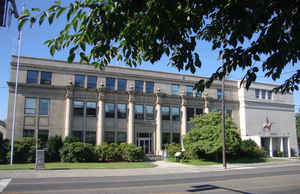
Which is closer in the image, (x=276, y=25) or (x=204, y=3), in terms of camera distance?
(x=276, y=25)

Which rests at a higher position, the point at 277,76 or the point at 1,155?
the point at 277,76

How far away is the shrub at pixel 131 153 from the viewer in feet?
96.9

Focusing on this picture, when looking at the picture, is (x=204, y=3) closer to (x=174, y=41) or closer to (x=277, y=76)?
(x=174, y=41)

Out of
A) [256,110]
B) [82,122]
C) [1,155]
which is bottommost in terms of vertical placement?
[1,155]

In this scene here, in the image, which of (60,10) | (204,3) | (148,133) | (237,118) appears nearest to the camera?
(60,10)

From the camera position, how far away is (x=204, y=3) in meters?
4.53

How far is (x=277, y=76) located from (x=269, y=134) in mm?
44120

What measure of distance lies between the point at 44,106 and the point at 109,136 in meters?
9.21

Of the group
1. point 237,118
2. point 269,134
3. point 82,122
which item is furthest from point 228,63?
point 269,134

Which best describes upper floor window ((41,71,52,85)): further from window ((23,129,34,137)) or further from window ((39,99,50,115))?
window ((23,129,34,137))

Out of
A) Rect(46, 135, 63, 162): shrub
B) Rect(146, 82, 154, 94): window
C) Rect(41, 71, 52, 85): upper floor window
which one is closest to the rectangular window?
Rect(146, 82, 154, 94): window

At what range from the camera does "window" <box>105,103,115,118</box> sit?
34.1 m

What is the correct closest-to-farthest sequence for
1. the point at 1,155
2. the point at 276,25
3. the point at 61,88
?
the point at 276,25, the point at 1,155, the point at 61,88

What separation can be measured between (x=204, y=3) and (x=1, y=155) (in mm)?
27670
